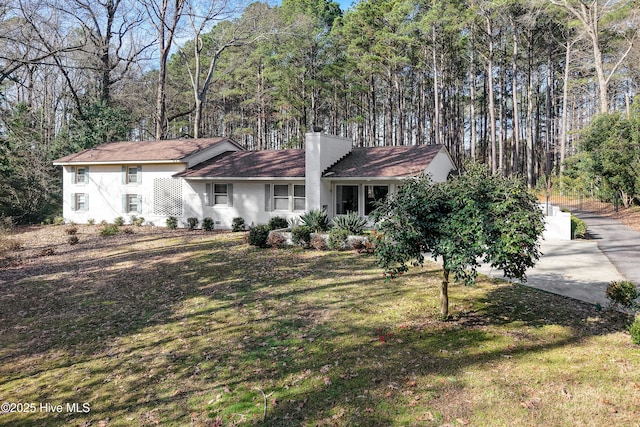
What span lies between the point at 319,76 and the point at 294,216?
71.7 feet

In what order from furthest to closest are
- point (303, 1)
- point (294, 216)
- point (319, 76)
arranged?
point (303, 1) < point (319, 76) < point (294, 216)

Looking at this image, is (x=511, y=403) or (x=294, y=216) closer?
(x=511, y=403)

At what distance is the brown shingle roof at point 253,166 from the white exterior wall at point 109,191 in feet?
5.75

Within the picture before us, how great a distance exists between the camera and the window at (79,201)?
25.2 m

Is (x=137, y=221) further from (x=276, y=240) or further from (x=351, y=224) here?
(x=351, y=224)

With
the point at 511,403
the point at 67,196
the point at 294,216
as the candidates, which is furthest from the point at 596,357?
the point at 67,196

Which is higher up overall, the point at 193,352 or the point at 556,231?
the point at 556,231

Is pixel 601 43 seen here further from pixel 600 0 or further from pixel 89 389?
pixel 89 389

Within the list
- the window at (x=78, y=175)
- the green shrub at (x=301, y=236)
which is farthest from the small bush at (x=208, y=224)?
the window at (x=78, y=175)

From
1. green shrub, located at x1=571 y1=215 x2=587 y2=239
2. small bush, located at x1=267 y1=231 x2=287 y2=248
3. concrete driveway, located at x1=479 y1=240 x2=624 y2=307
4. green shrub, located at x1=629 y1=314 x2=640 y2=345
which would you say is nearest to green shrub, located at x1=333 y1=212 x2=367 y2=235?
small bush, located at x1=267 y1=231 x2=287 y2=248

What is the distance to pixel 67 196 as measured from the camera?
1008 inches

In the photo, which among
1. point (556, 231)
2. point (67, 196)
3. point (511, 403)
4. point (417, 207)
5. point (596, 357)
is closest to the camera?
point (511, 403)

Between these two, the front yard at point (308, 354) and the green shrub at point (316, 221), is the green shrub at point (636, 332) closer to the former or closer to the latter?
the front yard at point (308, 354)

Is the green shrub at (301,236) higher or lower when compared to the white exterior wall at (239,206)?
lower
